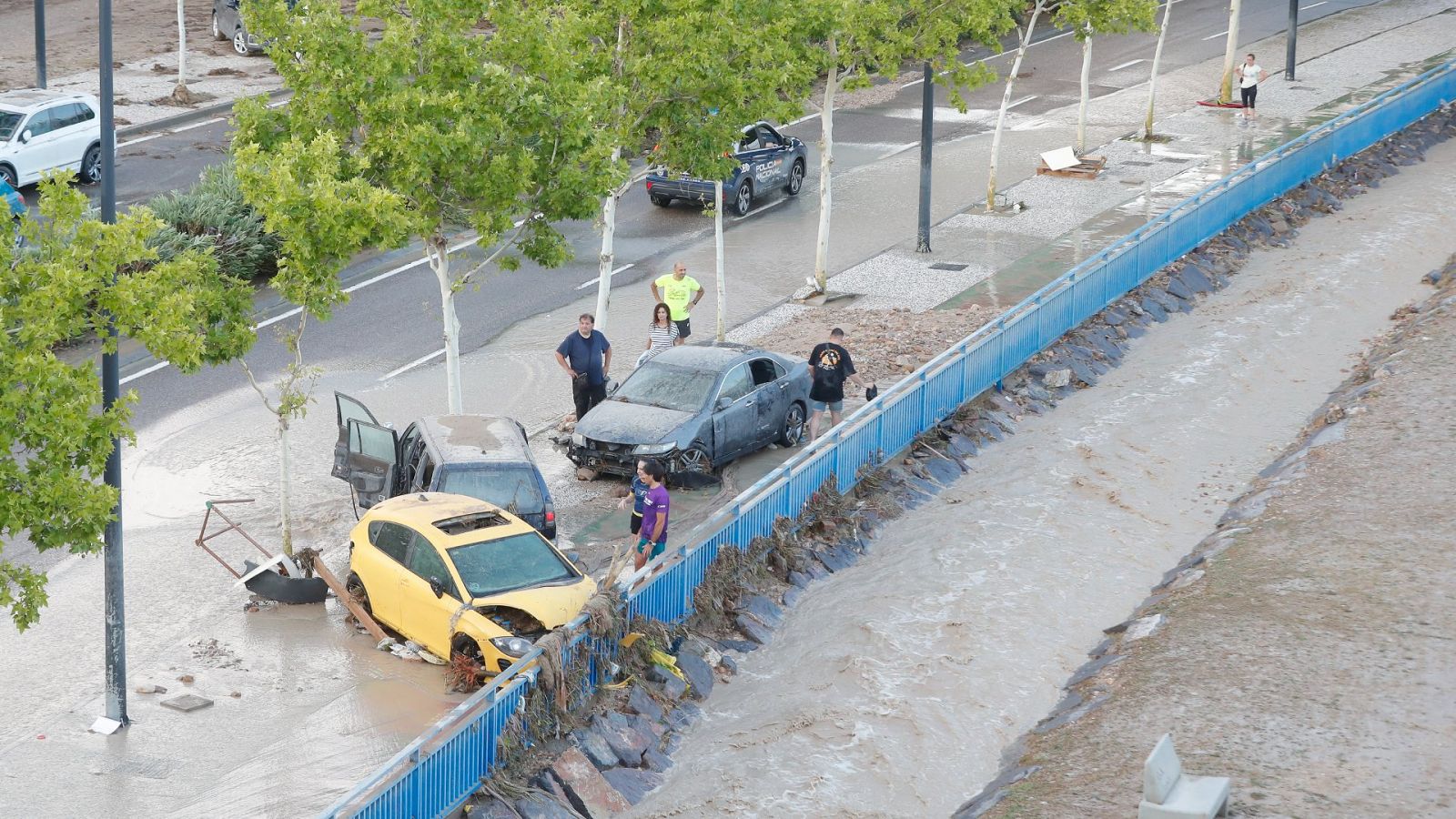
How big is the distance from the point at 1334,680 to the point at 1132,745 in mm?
2110

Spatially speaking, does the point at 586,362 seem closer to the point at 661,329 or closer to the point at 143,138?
the point at 661,329

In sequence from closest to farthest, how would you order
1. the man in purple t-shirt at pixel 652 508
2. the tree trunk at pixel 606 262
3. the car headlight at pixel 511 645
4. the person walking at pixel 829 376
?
the car headlight at pixel 511 645 < the man in purple t-shirt at pixel 652 508 < the person walking at pixel 829 376 < the tree trunk at pixel 606 262

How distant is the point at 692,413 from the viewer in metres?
18.6

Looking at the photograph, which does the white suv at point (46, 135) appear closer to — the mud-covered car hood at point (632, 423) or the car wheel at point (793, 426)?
the mud-covered car hood at point (632, 423)

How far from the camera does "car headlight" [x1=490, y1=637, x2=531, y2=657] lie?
1358 centimetres

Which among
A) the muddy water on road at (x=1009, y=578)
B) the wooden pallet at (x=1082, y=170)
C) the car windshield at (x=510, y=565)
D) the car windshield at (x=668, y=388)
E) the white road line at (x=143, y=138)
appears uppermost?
the white road line at (x=143, y=138)

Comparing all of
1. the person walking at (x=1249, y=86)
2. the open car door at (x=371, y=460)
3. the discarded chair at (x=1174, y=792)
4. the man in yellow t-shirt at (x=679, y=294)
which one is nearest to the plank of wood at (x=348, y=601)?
the open car door at (x=371, y=460)

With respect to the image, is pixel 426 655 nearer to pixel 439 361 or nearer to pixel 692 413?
pixel 692 413

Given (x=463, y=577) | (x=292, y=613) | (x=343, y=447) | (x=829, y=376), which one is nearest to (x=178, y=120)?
(x=343, y=447)

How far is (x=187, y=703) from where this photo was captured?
13719mm

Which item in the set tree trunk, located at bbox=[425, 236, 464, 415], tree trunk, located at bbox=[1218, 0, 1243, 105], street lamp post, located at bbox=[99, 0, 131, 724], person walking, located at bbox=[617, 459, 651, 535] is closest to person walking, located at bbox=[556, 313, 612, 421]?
tree trunk, located at bbox=[425, 236, 464, 415]

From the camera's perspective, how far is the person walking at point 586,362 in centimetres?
1945

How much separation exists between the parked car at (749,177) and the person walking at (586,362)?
9853mm

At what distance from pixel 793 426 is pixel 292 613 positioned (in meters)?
6.98
